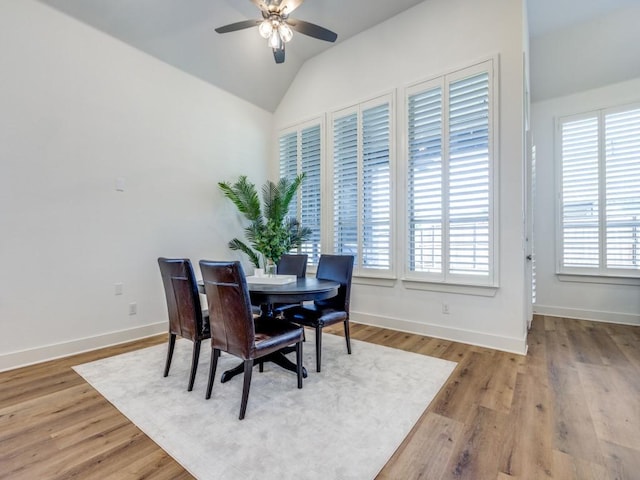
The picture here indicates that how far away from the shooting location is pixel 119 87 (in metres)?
3.41

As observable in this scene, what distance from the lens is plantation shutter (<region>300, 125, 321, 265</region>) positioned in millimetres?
4629

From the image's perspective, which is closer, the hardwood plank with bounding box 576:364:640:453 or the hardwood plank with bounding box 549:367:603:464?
the hardwood plank with bounding box 549:367:603:464

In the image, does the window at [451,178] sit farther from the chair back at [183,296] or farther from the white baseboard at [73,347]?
the white baseboard at [73,347]

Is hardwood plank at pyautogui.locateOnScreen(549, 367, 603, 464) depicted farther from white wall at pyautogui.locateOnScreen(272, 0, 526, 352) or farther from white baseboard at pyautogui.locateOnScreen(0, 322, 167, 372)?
white baseboard at pyautogui.locateOnScreen(0, 322, 167, 372)

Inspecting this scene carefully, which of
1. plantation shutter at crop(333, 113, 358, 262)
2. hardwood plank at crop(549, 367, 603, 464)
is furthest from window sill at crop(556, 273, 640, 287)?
plantation shutter at crop(333, 113, 358, 262)

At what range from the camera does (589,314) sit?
4289 mm

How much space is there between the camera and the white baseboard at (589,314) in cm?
402

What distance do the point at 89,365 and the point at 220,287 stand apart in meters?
1.80

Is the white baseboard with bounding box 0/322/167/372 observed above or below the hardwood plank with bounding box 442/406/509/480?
above

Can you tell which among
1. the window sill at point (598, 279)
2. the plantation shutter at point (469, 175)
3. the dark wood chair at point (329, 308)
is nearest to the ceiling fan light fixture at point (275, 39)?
the plantation shutter at point (469, 175)

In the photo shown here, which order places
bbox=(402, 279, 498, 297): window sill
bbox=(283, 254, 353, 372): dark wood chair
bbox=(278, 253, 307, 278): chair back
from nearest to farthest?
1. bbox=(283, 254, 353, 372): dark wood chair
2. bbox=(402, 279, 498, 297): window sill
3. bbox=(278, 253, 307, 278): chair back

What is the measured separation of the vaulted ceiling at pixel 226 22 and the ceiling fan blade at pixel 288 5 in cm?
133

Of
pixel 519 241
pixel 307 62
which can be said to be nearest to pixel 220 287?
pixel 519 241

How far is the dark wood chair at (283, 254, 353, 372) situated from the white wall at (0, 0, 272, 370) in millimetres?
1902
